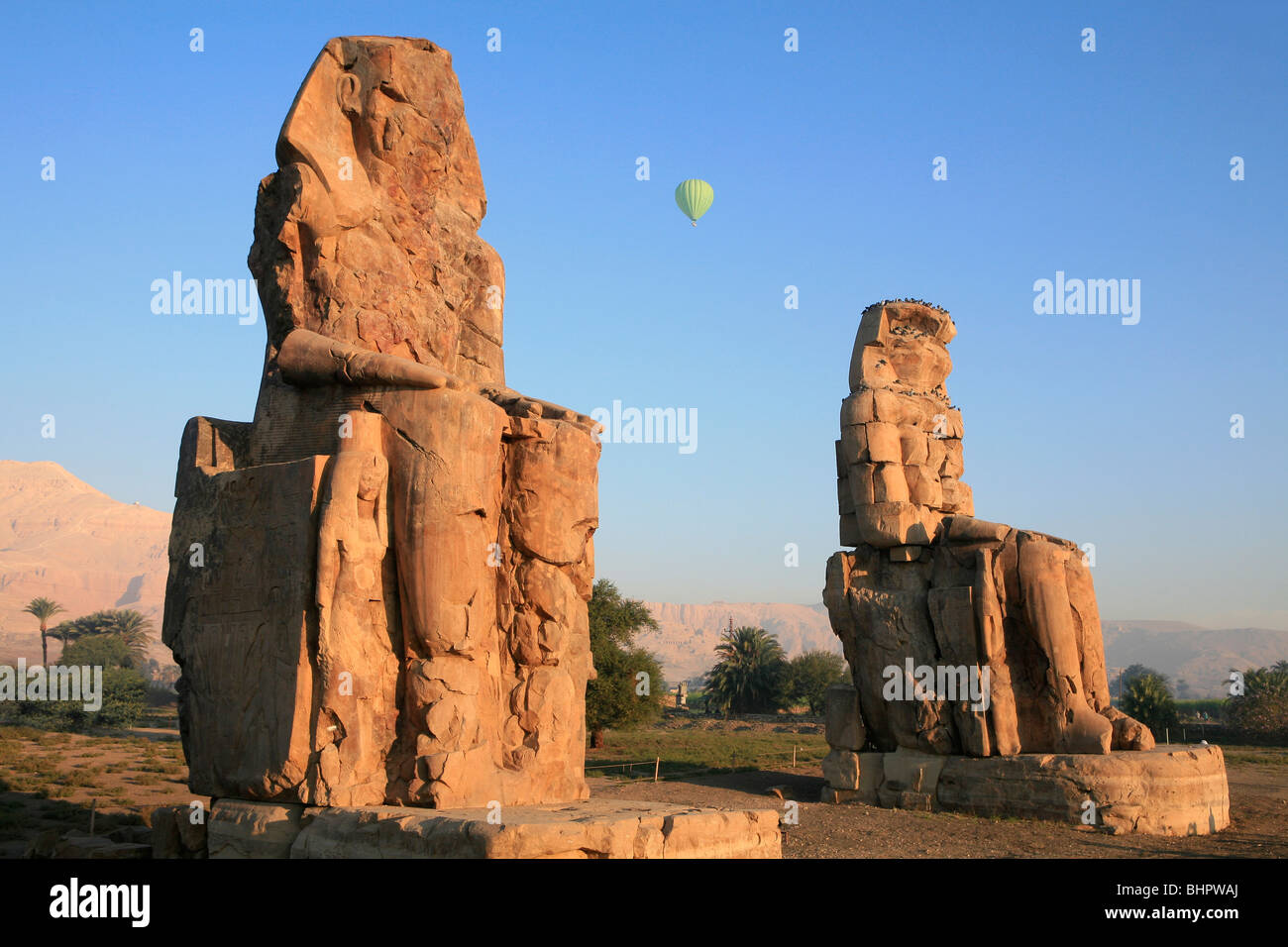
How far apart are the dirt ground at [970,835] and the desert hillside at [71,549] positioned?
7707 centimetres

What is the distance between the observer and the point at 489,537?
7043mm

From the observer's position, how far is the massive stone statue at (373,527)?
643 centimetres

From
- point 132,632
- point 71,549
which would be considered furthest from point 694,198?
point 71,549

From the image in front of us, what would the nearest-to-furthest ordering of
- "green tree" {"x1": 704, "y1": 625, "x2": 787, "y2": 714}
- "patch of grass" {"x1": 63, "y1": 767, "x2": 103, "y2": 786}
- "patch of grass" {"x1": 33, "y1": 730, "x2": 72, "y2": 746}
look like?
"patch of grass" {"x1": 63, "y1": 767, "x2": 103, "y2": 786} < "patch of grass" {"x1": 33, "y1": 730, "x2": 72, "y2": 746} < "green tree" {"x1": 704, "y1": 625, "x2": 787, "y2": 714}

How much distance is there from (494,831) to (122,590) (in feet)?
373

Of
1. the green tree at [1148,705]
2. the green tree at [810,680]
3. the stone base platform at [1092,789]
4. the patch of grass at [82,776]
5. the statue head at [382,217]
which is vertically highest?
the statue head at [382,217]

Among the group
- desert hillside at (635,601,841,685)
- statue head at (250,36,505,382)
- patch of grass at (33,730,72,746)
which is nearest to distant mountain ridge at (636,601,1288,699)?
desert hillside at (635,601,841,685)

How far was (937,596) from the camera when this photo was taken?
12.6 m

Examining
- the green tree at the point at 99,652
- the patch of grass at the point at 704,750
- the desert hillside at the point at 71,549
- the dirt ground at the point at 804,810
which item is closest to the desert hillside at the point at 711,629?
the desert hillside at the point at 71,549

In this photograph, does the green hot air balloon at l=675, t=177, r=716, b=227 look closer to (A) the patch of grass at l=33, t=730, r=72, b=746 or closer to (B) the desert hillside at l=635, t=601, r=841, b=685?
(A) the patch of grass at l=33, t=730, r=72, b=746

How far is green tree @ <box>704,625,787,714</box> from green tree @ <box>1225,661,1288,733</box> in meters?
14.2

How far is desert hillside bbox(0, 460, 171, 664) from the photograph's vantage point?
95.9 metres

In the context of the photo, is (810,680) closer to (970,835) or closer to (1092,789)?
(1092,789)

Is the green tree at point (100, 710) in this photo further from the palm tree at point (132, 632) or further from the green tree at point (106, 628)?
the green tree at point (106, 628)
